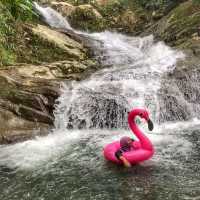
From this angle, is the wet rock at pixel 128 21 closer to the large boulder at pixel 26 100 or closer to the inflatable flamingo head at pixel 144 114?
the large boulder at pixel 26 100

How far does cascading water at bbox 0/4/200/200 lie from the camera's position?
7.77m

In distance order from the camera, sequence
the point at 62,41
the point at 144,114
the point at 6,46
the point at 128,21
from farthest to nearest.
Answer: the point at 128,21 → the point at 62,41 → the point at 6,46 → the point at 144,114

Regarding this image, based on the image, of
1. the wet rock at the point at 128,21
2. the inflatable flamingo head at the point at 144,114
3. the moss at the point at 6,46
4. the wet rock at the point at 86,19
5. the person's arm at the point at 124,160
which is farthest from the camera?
the wet rock at the point at 128,21

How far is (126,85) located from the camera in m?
13.2

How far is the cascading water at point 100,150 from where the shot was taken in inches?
306

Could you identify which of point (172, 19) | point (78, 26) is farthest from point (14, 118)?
point (78, 26)

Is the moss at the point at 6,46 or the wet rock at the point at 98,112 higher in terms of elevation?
the moss at the point at 6,46

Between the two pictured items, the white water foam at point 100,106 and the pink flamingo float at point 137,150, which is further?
the white water foam at point 100,106

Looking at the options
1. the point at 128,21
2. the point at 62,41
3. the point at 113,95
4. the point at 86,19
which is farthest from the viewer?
the point at 128,21

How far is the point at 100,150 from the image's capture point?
9.88 m

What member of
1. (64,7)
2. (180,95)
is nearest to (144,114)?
(180,95)

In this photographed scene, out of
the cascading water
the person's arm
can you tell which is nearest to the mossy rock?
the cascading water

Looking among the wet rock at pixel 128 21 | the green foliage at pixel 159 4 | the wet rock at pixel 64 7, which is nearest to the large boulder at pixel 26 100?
the wet rock at pixel 128 21

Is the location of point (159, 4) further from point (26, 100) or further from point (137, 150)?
point (137, 150)
